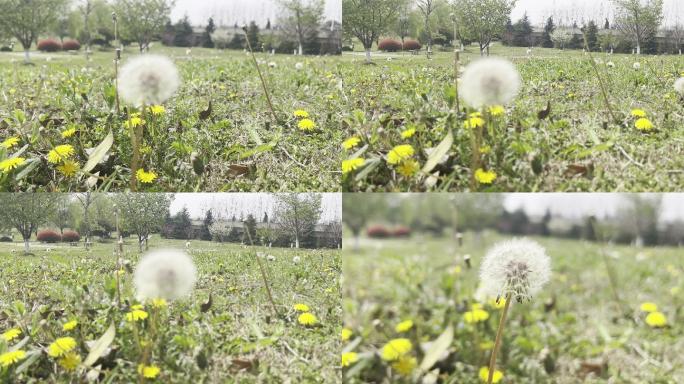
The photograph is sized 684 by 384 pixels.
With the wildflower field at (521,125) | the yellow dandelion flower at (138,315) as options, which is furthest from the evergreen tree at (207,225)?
the wildflower field at (521,125)

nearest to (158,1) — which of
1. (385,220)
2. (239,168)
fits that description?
(239,168)

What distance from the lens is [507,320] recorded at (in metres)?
2.04

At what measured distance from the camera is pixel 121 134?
2.03m

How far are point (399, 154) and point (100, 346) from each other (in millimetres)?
1202

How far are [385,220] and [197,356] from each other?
33.3 inches

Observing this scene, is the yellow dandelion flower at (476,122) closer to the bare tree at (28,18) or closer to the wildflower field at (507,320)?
the wildflower field at (507,320)

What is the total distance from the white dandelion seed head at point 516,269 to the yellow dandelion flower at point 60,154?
1456 millimetres

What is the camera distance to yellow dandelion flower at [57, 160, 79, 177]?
6.45 feet

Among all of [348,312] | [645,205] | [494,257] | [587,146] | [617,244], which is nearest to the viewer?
[494,257]

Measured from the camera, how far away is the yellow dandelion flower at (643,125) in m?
1.97

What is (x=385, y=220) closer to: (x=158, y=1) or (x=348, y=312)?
(x=348, y=312)

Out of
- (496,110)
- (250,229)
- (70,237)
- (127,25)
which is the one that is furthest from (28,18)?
(496,110)

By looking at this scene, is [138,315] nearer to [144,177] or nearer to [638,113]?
[144,177]

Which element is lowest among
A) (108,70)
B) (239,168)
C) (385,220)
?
(385,220)
